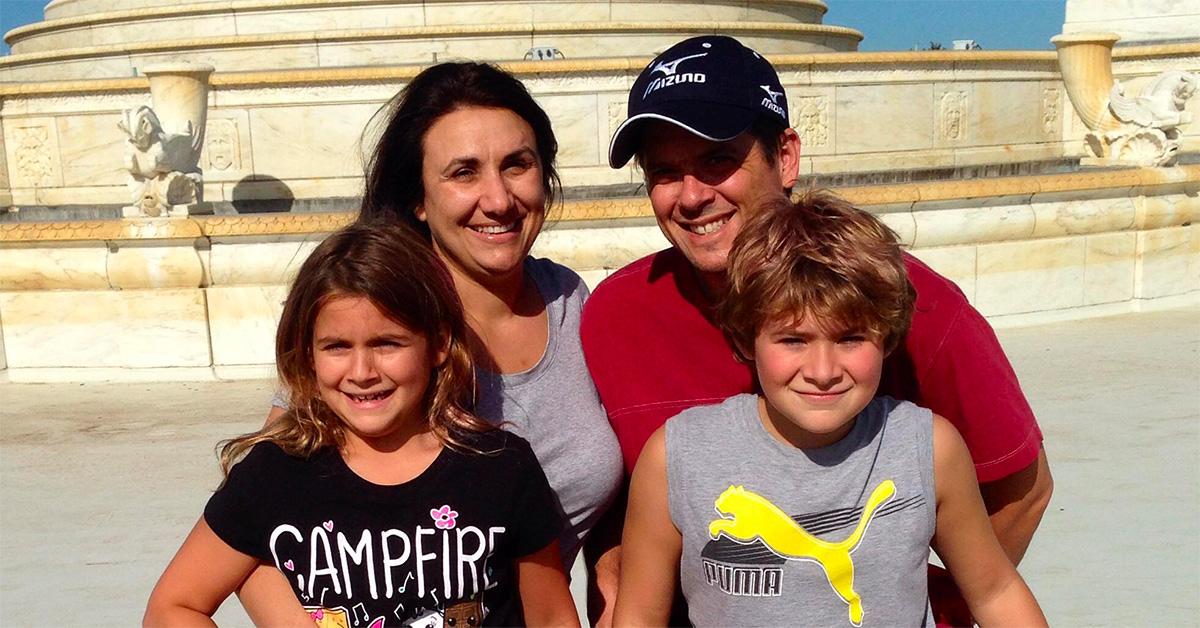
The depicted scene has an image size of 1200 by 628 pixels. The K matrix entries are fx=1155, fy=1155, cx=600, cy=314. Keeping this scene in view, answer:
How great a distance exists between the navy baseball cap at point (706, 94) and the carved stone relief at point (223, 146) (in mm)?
9444

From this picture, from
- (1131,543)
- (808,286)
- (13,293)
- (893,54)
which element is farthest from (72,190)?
(808,286)

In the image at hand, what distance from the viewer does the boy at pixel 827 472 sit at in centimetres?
197

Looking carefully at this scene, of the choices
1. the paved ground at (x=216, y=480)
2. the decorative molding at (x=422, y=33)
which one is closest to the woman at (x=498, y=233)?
the paved ground at (x=216, y=480)

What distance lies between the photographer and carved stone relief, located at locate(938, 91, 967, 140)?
12.7 metres

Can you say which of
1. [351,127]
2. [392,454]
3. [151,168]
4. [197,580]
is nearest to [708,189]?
[392,454]

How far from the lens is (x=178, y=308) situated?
24.2 feet

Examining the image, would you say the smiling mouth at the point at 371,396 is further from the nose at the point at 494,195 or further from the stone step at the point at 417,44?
the stone step at the point at 417,44

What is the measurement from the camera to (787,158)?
2.41 m

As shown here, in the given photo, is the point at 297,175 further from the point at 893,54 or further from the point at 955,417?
the point at 955,417

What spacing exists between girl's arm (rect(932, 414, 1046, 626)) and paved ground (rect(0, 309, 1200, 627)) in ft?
6.02

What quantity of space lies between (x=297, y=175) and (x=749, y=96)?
9.52 meters

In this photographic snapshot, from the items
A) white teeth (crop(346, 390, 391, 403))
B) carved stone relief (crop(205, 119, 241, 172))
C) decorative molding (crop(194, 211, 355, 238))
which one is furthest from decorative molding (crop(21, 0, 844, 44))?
white teeth (crop(346, 390, 391, 403))

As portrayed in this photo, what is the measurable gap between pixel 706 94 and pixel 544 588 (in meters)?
1.01

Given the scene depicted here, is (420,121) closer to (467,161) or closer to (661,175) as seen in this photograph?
(467,161)
